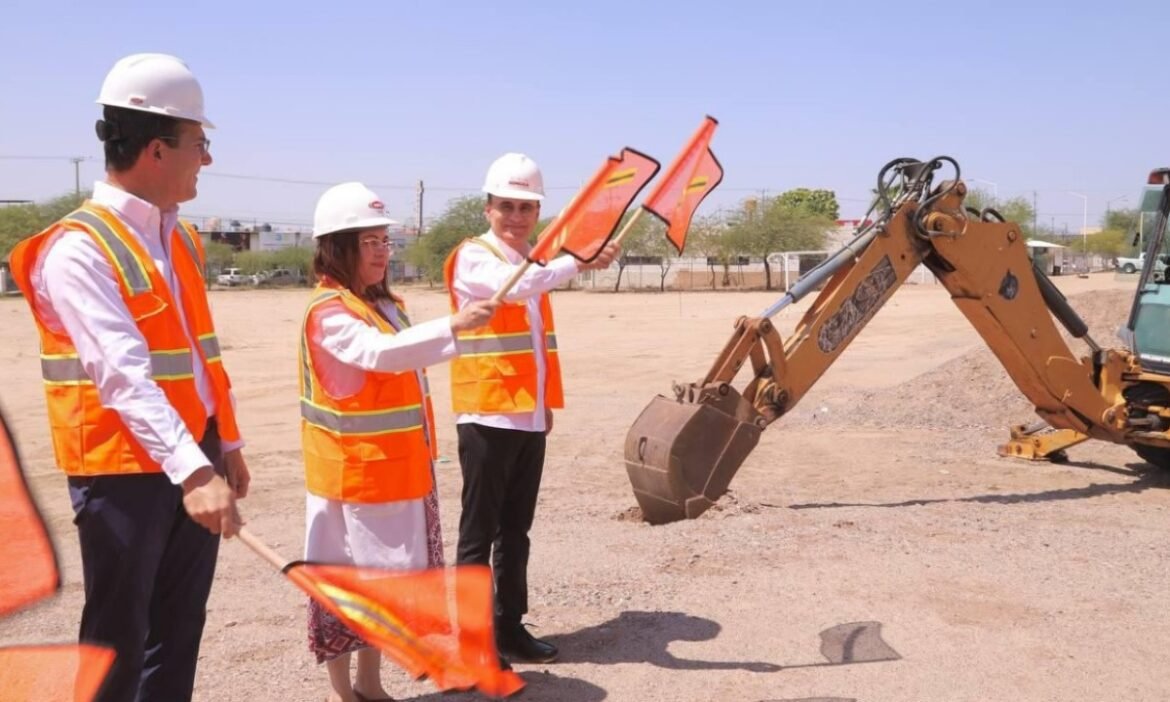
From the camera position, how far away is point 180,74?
296cm

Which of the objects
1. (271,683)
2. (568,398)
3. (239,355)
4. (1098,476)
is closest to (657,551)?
(271,683)

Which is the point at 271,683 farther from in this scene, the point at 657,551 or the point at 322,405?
the point at 657,551

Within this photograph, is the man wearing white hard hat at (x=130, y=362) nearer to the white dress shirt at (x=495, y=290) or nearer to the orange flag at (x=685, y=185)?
the white dress shirt at (x=495, y=290)

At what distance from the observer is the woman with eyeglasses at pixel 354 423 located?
3.63 meters

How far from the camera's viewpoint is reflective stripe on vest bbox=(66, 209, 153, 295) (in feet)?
9.37

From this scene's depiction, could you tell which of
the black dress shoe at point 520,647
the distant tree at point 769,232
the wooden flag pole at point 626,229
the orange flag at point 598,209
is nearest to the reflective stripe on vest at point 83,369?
the orange flag at point 598,209

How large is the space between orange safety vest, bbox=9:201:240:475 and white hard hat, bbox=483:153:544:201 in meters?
1.77

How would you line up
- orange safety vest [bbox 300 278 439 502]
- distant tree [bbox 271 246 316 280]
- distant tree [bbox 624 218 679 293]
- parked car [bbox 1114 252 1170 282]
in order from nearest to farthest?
orange safety vest [bbox 300 278 439 502], parked car [bbox 1114 252 1170 282], distant tree [bbox 624 218 679 293], distant tree [bbox 271 246 316 280]

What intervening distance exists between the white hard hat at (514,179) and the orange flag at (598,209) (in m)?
0.87

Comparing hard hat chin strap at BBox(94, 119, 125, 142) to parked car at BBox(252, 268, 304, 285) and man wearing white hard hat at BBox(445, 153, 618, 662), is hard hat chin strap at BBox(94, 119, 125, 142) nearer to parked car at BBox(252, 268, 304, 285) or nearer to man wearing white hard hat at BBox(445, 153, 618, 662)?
man wearing white hard hat at BBox(445, 153, 618, 662)

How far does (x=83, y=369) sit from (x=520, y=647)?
7.74ft

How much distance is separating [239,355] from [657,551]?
16.8 metres

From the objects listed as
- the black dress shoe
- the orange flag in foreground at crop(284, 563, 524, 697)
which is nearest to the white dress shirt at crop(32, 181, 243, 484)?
the orange flag in foreground at crop(284, 563, 524, 697)

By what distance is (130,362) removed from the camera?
274cm
